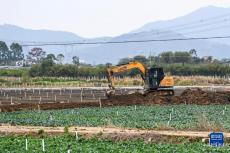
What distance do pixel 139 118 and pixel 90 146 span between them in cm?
1537

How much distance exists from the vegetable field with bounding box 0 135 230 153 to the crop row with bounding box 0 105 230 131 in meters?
7.71

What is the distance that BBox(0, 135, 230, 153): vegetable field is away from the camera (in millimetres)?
26797

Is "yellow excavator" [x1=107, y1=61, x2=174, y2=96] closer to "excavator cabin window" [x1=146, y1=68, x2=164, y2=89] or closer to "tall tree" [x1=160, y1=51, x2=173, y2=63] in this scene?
"excavator cabin window" [x1=146, y1=68, x2=164, y2=89]

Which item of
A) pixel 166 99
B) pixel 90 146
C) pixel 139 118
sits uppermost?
pixel 90 146

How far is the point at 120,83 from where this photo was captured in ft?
347

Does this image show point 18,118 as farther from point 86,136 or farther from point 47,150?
point 47,150

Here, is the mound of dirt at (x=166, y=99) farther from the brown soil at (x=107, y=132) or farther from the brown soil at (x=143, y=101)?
the brown soil at (x=107, y=132)

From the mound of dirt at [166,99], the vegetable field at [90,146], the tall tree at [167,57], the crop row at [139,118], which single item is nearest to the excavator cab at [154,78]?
the mound of dirt at [166,99]

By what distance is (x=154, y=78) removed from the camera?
59.8 m

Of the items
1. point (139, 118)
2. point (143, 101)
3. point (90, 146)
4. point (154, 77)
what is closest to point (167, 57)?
point (154, 77)

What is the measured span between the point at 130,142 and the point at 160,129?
6.72 meters

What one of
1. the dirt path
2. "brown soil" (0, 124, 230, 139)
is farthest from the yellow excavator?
"brown soil" (0, 124, 230, 139)

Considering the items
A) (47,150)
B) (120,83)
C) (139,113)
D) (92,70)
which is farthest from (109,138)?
(92,70)

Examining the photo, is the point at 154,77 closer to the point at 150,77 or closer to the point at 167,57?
the point at 150,77
